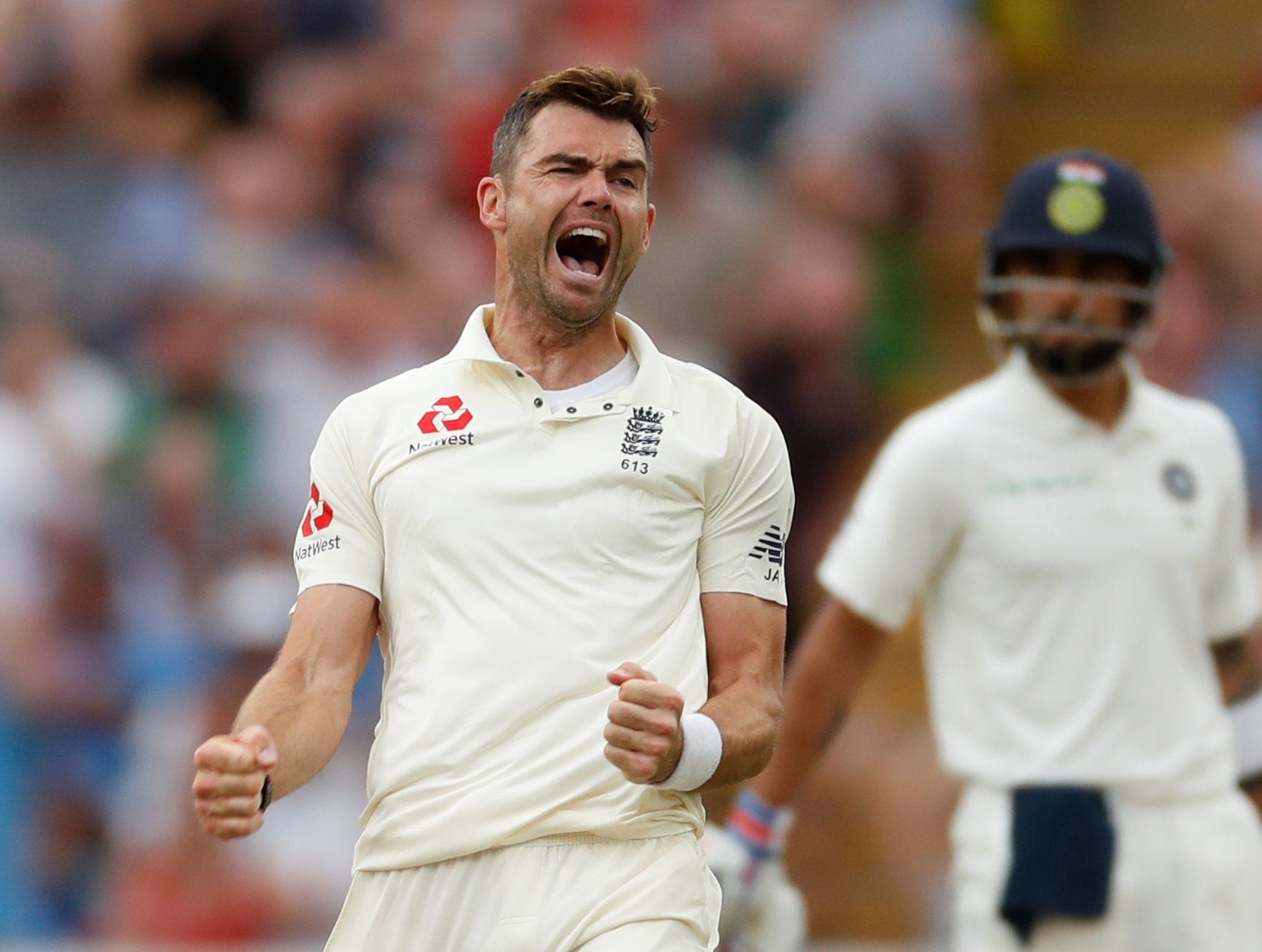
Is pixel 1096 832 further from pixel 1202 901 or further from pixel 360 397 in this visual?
pixel 360 397

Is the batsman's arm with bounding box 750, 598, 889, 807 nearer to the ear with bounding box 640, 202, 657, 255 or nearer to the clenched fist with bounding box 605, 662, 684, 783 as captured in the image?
the ear with bounding box 640, 202, 657, 255

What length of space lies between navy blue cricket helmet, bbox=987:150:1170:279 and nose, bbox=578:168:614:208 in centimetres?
200

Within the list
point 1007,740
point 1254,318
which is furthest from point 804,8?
point 1007,740

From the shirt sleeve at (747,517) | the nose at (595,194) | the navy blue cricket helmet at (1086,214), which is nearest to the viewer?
the nose at (595,194)

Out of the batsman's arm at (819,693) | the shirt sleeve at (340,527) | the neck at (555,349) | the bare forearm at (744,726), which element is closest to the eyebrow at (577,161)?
the neck at (555,349)

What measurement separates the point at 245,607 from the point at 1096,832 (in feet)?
14.1

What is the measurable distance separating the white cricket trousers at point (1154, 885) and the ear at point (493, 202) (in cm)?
212

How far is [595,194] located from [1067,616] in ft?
6.60

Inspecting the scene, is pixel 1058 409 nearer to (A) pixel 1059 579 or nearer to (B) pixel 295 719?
(A) pixel 1059 579

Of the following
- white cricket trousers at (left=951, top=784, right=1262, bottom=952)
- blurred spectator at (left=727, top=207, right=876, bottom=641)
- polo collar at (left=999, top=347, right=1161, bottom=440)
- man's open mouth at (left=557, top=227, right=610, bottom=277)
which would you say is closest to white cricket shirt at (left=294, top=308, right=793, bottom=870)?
man's open mouth at (left=557, top=227, right=610, bottom=277)

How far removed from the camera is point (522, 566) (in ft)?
12.7

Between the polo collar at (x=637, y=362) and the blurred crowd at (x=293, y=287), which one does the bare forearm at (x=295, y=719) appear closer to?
the polo collar at (x=637, y=362)

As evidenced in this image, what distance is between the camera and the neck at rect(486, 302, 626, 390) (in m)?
4.10

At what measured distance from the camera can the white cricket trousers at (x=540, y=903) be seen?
3764 millimetres
